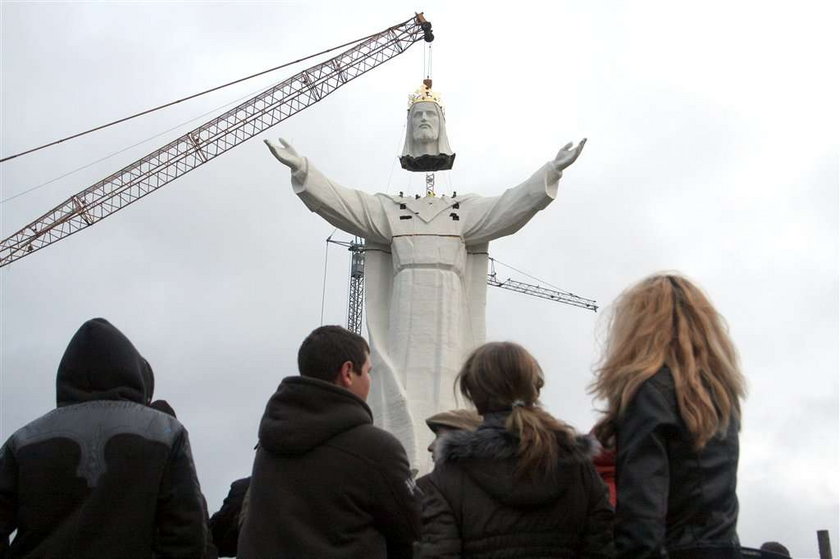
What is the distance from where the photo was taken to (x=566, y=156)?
12.2 m

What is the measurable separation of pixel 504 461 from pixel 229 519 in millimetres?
2105

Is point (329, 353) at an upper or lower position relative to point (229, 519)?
upper

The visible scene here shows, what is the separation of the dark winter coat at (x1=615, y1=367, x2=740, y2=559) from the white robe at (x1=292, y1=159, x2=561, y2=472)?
832 cm

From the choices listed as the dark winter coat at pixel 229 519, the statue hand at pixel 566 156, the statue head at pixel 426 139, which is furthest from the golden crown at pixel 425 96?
the dark winter coat at pixel 229 519

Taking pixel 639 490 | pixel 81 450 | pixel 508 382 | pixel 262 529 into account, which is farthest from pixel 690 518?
pixel 81 450

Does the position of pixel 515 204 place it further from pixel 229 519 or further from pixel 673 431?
pixel 673 431

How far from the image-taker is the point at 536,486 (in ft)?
13.4

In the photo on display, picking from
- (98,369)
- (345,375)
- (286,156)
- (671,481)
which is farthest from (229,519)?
(286,156)

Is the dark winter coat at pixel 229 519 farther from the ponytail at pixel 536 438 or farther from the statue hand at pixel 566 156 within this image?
the statue hand at pixel 566 156

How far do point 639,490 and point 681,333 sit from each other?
632mm

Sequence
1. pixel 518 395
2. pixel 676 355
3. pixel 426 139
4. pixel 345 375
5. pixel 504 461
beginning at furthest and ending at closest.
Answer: pixel 426 139 → pixel 345 375 → pixel 518 395 → pixel 504 461 → pixel 676 355

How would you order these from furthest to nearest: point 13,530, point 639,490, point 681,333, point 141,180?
point 141,180, point 13,530, point 681,333, point 639,490

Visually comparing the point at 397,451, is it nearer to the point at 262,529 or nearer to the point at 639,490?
the point at 262,529

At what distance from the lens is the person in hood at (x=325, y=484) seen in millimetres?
4172
